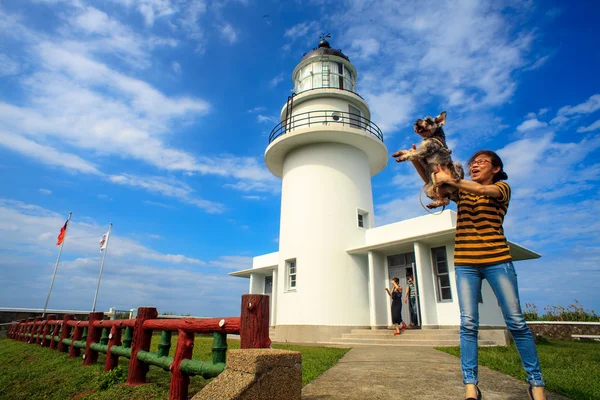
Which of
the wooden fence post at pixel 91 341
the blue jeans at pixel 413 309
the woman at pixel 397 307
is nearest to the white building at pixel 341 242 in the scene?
the blue jeans at pixel 413 309

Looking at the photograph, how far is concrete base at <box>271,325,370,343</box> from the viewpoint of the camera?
11.4m

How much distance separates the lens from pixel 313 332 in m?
11.5

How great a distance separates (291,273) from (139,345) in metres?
8.64

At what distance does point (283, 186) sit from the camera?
14516mm

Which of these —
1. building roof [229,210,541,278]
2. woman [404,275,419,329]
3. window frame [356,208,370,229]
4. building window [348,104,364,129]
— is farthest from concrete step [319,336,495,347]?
building window [348,104,364,129]

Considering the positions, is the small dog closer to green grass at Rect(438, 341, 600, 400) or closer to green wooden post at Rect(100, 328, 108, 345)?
green grass at Rect(438, 341, 600, 400)

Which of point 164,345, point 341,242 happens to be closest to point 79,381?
point 164,345

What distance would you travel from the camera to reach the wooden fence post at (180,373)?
3494mm

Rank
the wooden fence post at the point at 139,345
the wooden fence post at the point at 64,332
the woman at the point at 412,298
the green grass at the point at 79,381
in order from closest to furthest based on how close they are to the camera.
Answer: the green grass at the point at 79,381 → the wooden fence post at the point at 139,345 → the wooden fence post at the point at 64,332 → the woman at the point at 412,298

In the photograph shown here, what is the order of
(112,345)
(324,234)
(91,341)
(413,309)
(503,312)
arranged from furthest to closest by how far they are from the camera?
(324,234)
(413,309)
(91,341)
(112,345)
(503,312)

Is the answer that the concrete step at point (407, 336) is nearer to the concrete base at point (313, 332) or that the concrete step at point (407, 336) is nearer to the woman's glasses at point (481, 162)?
the concrete base at point (313, 332)

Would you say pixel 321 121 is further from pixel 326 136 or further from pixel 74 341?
pixel 74 341

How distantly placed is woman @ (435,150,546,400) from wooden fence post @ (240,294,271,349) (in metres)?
1.59

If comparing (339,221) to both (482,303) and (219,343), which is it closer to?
(482,303)
